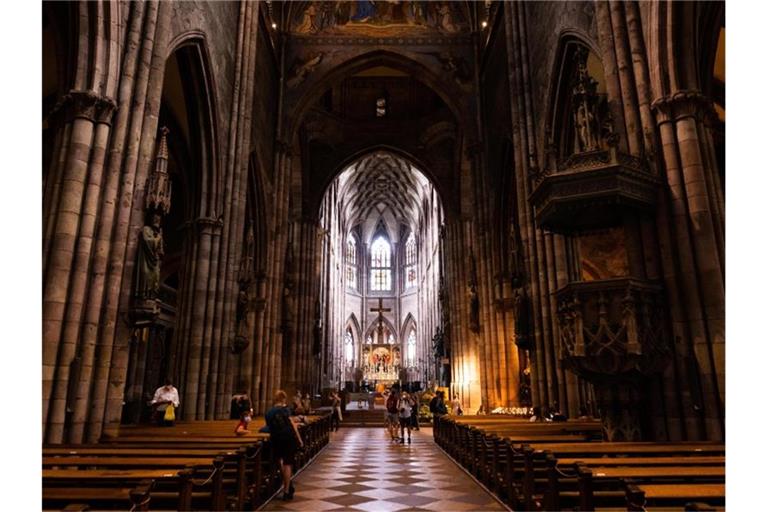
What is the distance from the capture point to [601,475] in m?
4.31

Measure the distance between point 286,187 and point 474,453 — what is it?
16160 mm

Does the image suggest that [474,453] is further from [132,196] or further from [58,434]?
[132,196]

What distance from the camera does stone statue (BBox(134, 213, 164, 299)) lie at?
9305 mm

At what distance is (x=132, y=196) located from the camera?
9.06 metres

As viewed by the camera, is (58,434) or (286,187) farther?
(286,187)

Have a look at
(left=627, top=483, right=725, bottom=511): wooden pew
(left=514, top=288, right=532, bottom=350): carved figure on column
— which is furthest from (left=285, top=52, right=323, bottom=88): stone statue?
(left=627, top=483, right=725, bottom=511): wooden pew

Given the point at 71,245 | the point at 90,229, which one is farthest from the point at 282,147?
the point at 71,245

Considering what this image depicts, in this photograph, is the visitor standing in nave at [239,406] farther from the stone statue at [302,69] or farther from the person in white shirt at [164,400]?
the stone statue at [302,69]

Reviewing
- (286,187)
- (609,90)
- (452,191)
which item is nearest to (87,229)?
(609,90)

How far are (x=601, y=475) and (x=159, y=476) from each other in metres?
3.52

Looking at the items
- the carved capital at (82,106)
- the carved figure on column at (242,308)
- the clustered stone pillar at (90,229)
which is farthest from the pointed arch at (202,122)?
the carved capital at (82,106)

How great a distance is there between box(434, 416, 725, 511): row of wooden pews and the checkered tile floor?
0.43m

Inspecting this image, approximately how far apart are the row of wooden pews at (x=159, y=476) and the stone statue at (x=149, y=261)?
8.27 ft

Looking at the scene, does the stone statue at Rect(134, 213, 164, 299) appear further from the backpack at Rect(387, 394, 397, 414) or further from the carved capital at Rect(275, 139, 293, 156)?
the carved capital at Rect(275, 139, 293, 156)
